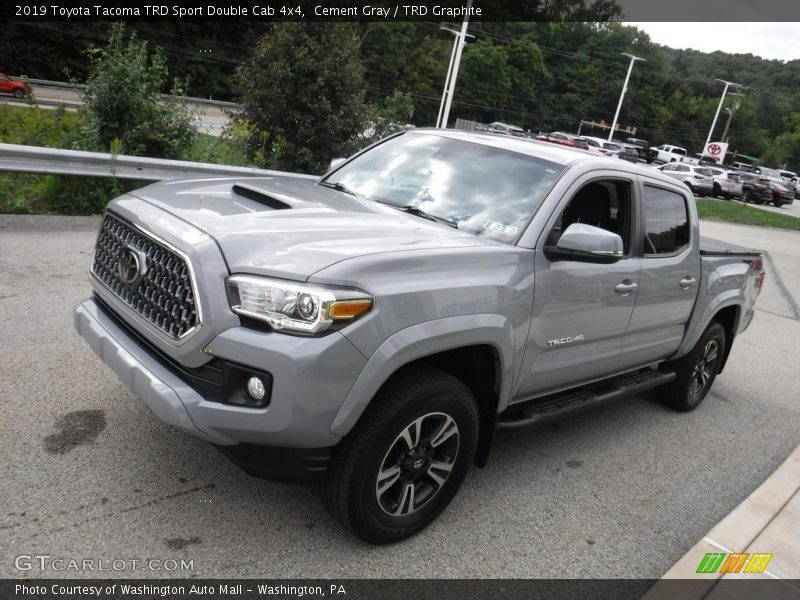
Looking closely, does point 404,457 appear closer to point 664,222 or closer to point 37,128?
point 664,222

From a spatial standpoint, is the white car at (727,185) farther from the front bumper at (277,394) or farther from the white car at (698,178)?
the front bumper at (277,394)

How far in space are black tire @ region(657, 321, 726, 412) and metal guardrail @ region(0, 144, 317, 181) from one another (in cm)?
426

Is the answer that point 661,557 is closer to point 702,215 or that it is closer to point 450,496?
point 450,496

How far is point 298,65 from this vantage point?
12016 millimetres

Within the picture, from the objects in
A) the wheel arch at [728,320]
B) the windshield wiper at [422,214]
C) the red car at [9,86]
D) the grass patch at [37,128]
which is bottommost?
the red car at [9,86]

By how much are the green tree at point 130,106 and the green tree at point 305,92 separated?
2185 millimetres

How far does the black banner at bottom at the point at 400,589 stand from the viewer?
103 inches

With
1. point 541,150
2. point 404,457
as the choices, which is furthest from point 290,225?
point 541,150

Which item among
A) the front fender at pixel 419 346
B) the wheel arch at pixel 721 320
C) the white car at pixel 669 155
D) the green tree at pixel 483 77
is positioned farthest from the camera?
the green tree at pixel 483 77

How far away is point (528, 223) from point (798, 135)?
137570 mm

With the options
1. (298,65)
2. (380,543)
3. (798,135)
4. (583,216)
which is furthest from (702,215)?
(798,135)

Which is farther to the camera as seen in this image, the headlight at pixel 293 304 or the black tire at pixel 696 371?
the black tire at pixel 696 371

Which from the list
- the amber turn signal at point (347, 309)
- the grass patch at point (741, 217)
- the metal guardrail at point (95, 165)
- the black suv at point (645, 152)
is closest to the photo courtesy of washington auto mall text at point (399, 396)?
the amber turn signal at point (347, 309)

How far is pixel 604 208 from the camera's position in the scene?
14.1 ft
